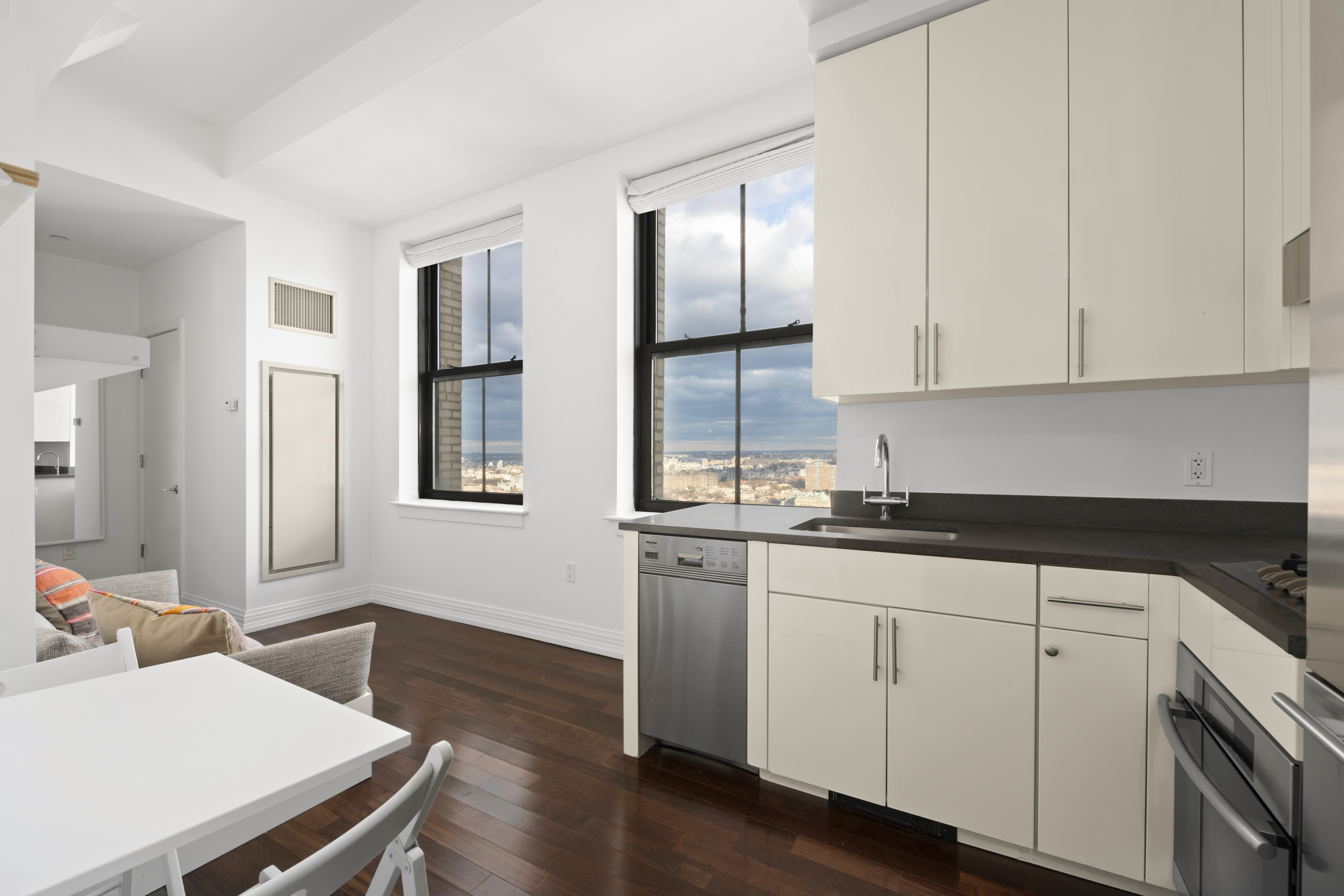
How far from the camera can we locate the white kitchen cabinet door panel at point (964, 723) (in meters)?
1.62

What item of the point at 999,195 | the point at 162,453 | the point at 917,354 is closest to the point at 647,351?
the point at 917,354

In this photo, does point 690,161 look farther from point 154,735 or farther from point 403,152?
point 154,735

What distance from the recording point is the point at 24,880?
1.96 feet

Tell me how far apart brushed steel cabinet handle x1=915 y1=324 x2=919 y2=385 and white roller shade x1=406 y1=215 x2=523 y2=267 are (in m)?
2.77

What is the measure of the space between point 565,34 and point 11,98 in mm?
1802

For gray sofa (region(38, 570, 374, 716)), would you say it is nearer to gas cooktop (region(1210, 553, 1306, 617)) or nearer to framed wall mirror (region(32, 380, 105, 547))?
gas cooktop (region(1210, 553, 1306, 617))

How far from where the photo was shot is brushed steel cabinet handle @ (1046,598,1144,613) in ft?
4.88

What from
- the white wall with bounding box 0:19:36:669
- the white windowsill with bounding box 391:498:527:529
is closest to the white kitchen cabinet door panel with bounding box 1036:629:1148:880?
the white wall with bounding box 0:19:36:669

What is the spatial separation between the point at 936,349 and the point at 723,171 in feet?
5.52

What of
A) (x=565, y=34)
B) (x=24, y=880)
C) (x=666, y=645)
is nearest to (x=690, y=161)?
Result: (x=565, y=34)

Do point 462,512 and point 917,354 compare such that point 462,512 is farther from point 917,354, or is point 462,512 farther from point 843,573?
point 917,354

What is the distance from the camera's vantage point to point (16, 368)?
155 cm

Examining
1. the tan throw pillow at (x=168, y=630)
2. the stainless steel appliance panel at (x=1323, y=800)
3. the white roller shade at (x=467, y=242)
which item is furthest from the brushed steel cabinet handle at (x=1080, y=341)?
the white roller shade at (x=467, y=242)

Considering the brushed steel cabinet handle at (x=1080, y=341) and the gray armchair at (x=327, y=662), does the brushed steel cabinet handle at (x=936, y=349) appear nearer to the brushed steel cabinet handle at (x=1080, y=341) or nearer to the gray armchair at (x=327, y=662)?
the brushed steel cabinet handle at (x=1080, y=341)
